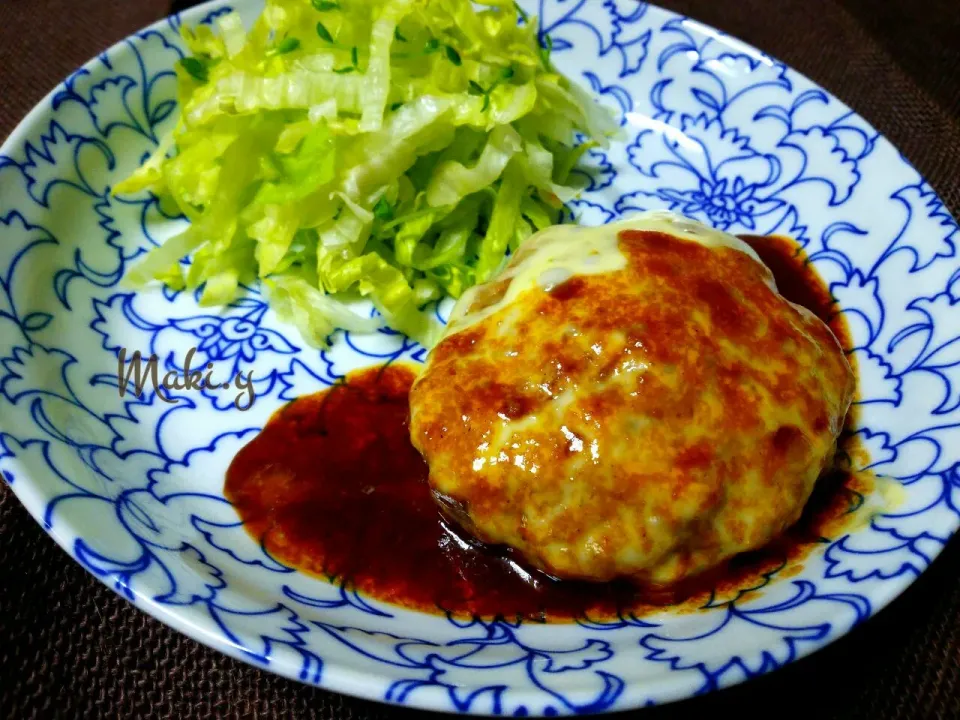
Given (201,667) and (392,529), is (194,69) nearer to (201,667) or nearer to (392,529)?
(392,529)

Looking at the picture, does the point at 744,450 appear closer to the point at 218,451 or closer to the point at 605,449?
the point at 605,449

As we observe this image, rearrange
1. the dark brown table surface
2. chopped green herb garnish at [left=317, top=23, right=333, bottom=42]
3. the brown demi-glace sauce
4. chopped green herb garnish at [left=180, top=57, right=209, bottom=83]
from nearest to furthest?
the dark brown table surface
the brown demi-glace sauce
chopped green herb garnish at [left=317, top=23, right=333, bottom=42]
chopped green herb garnish at [left=180, top=57, right=209, bottom=83]

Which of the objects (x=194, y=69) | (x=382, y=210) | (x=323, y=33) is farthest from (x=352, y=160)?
(x=194, y=69)

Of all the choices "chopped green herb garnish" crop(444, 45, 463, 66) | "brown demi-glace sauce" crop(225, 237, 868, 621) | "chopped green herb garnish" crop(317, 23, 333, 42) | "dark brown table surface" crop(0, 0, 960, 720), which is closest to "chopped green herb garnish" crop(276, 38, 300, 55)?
"chopped green herb garnish" crop(317, 23, 333, 42)

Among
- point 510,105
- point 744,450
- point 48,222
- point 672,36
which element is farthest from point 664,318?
point 48,222

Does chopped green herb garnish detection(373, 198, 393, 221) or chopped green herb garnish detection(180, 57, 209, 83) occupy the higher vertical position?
chopped green herb garnish detection(180, 57, 209, 83)

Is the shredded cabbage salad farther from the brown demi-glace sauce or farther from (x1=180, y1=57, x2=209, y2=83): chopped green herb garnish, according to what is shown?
Answer: the brown demi-glace sauce

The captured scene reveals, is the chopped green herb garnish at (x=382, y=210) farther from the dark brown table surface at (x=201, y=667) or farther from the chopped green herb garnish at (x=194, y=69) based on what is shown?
the dark brown table surface at (x=201, y=667)
